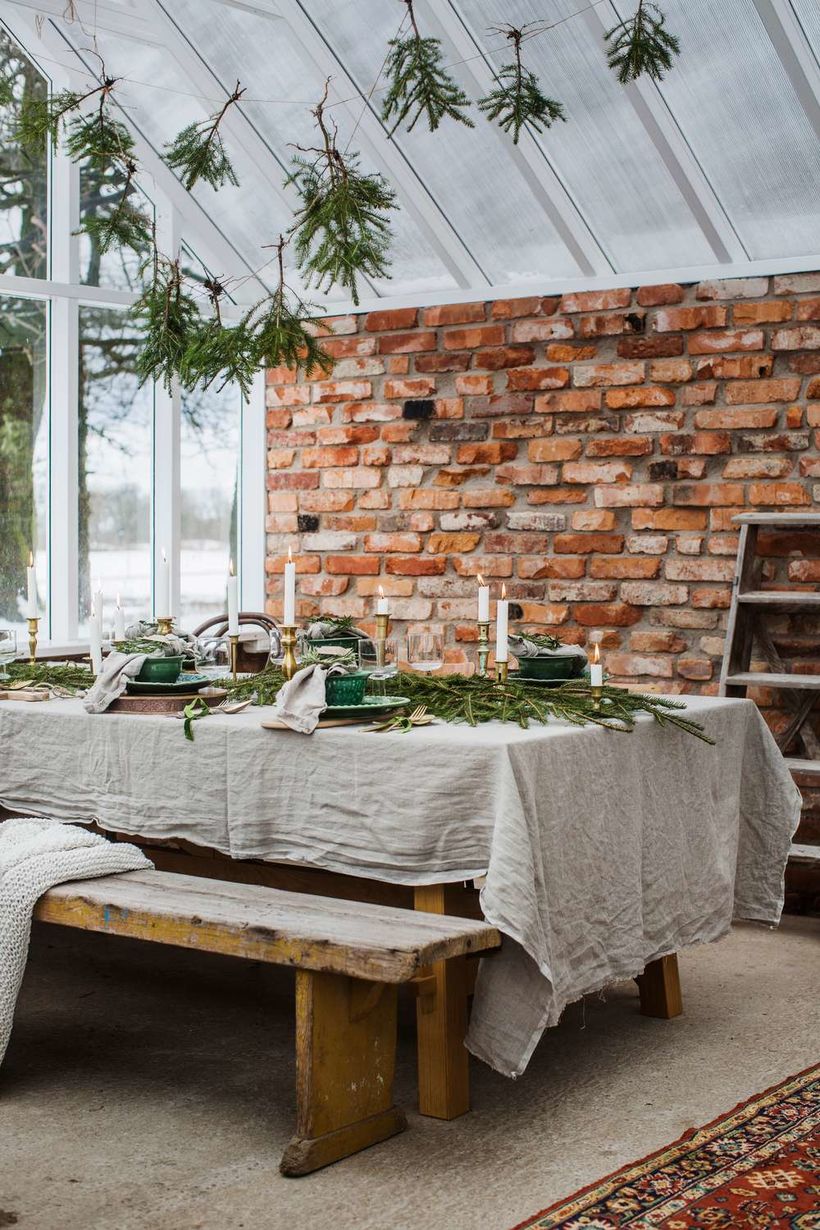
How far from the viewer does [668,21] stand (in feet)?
13.7

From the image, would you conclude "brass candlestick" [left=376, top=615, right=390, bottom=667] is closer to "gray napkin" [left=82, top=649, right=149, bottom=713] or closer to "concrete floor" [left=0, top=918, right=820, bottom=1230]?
"gray napkin" [left=82, top=649, right=149, bottom=713]

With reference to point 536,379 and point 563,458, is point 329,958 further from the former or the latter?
point 536,379

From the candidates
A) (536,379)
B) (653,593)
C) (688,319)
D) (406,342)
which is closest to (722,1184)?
(653,593)

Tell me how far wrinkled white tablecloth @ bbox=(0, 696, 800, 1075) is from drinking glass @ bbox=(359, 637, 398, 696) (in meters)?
0.28

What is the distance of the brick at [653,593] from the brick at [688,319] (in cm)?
90

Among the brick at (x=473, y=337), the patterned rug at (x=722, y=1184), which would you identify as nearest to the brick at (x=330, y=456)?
the brick at (x=473, y=337)

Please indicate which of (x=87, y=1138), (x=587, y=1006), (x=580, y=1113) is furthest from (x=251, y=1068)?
(x=587, y=1006)

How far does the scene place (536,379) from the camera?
5.16 metres

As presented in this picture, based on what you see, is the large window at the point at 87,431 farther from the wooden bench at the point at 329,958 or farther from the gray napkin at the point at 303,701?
the wooden bench at the point at 329,958

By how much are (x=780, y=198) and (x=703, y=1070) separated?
2.85 metres

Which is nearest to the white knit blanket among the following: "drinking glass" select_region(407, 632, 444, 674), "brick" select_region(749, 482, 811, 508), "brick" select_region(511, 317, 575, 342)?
"drinking glass" select_region(407, 632, 444, 674)

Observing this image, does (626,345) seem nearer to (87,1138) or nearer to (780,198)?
(780,198)

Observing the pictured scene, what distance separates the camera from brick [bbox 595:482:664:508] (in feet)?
16.1

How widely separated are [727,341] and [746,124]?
72 cm
